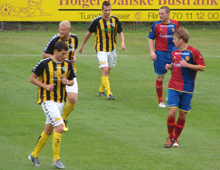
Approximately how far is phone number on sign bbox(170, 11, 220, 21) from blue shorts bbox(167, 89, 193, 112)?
17633 mm

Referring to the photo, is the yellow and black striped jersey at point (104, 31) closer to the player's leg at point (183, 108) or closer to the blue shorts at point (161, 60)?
the blue shorts at point (161, 60)

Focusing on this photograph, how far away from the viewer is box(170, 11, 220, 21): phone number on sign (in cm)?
2422

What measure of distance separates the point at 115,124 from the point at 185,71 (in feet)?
7.25

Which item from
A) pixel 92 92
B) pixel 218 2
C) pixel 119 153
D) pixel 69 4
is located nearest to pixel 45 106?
pixel 119 153

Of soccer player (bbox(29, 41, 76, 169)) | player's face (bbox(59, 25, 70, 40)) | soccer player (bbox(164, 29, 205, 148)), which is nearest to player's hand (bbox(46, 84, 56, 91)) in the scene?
soccer player (bbox(29, 41, 76, 169))

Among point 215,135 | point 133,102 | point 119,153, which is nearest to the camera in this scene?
point 119,153

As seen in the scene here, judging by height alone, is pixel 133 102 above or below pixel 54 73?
below

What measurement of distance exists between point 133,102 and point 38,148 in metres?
4.83

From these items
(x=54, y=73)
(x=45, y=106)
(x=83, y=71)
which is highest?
(x=54, y=73)

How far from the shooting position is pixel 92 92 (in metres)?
12.0

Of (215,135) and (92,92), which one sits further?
(92,92)

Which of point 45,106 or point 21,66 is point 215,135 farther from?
point 21,66

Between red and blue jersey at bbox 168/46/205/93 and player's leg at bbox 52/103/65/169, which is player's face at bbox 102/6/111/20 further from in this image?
player's leg at bbox 52/103/65/169

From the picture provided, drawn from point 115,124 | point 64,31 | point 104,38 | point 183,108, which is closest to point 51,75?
point 64,31
